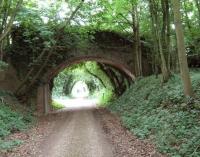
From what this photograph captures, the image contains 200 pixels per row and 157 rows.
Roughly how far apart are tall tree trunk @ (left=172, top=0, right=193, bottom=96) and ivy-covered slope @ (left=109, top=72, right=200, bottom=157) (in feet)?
1.32

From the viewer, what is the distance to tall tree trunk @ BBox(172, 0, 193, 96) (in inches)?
390

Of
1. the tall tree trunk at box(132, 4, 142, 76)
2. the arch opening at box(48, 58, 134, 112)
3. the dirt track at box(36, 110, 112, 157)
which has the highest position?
the tall tree trunk at box(132, 4, 142, 76)

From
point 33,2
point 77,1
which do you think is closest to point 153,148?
point 77,1

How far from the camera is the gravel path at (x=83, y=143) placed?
8.57 metres

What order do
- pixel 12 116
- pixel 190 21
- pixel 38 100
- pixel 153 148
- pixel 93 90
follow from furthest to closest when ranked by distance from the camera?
pixel 93 90 < pixel 38 100 < pixel 190 21 < pixel 12 116 < pixel 153 148

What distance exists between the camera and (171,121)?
962 cm

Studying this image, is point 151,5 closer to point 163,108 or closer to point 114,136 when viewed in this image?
point 163,108

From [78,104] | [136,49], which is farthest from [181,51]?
[78,104]

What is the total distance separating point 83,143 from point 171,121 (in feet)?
8.59

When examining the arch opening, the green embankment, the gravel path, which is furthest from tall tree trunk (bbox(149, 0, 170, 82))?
the arch opening

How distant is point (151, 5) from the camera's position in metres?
14.8

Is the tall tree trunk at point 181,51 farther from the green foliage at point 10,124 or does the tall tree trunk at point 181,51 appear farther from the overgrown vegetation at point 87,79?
the overgrown vegetation at point 87,79

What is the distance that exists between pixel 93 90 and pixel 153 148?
133 feet

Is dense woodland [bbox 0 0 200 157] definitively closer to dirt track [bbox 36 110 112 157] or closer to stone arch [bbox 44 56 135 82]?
stone arch [bbox 44 56 135 82]
